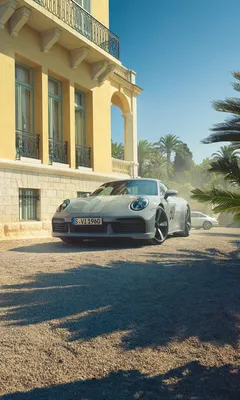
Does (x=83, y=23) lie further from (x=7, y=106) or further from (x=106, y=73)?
(x=7, y=106)

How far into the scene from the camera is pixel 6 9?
9.54m

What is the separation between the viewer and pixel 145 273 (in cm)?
434

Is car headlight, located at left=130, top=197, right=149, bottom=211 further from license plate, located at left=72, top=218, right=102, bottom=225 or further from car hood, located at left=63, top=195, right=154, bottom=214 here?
license plate, located at left=72, top=218, right=102, bottom=225

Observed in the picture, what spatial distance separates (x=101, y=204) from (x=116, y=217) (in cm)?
51

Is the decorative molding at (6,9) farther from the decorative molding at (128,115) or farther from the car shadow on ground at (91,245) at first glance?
the decorative molding at (128,115)

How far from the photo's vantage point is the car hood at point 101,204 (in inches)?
257

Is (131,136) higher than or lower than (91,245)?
higher

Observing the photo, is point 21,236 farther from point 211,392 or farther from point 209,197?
point 211,392

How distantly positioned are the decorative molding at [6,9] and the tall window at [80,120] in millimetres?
4430

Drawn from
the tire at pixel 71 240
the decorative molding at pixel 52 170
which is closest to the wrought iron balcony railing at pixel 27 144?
the decorative molding at pixel 52 170

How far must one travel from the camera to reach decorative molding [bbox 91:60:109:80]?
540 inches

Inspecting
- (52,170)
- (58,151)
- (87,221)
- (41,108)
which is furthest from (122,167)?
(87,221)

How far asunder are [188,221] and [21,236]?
4.45m

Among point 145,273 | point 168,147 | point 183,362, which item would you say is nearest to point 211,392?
point 183,362
